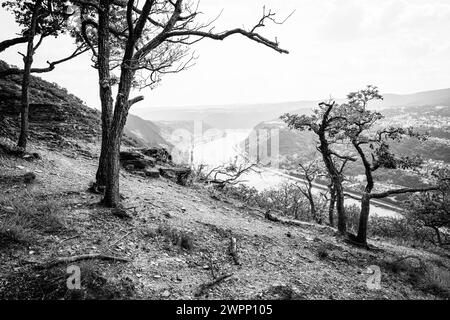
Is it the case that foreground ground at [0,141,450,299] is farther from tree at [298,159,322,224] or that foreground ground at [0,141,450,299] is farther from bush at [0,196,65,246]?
tree at [298,159,322,224]

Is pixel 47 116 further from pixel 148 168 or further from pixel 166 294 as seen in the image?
pixel 166 294

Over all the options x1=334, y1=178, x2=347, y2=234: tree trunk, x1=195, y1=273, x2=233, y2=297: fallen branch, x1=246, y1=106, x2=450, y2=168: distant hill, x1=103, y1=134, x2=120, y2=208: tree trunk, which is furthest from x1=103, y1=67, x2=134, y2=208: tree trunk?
x1=246, y1=106, x2=450, y2=168: distant hill

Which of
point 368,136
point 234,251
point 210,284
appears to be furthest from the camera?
point 368,136

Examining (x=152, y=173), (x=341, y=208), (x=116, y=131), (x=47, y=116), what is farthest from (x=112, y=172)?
(x=47, y=116)

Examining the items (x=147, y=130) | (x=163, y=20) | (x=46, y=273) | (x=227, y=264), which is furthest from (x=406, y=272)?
(x=147, y=130)

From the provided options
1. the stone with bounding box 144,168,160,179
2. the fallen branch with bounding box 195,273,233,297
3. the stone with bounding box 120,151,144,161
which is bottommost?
the fallen branch with bounding box 195,273,233,297

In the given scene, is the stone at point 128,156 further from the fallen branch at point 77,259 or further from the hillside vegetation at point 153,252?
the fallen branch at point 77,259

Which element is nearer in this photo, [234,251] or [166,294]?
[166,294]

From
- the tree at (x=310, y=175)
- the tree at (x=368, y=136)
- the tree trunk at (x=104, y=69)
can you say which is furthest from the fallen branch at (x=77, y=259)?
the tree at (x=310, y=175)
